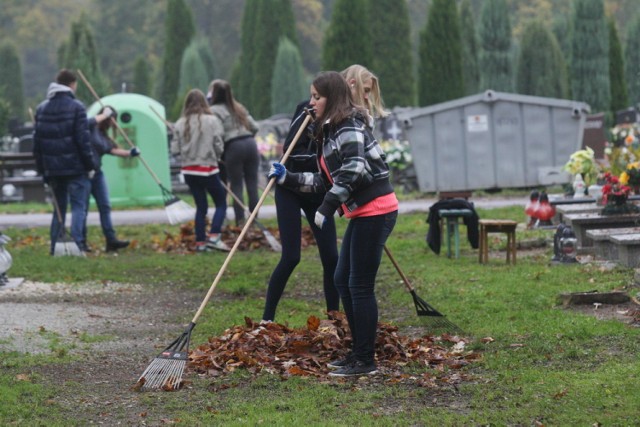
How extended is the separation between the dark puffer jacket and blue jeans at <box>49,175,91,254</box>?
22 centimetres

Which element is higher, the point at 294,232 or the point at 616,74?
the point at 616,74

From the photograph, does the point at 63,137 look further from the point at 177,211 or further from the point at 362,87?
the point at 362,87

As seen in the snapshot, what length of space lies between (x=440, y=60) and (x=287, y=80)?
8.77 metres

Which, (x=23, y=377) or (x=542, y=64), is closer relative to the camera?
(x=23, y=377)

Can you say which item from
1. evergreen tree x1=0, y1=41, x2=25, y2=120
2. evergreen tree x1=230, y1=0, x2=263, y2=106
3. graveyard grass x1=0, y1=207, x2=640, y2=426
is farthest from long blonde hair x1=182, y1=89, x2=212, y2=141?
evergreen tree x1=0, y1=41, x2=25, y2=120

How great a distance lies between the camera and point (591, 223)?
1276cm

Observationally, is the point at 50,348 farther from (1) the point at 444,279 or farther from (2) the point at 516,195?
(2) the point at 516,195

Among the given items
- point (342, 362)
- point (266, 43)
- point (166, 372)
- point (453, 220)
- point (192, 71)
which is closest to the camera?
point (166, 372)

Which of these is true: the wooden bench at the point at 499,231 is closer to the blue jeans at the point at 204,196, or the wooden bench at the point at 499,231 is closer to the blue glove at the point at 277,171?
the blue jeans at the point at 204,196

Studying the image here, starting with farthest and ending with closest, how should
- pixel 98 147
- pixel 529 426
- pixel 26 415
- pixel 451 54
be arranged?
pixel 451 54 → pixel 98 147 → pixel 26 415 → pixel 529 426

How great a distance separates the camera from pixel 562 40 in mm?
47938

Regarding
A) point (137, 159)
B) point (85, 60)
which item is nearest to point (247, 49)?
point (85, 60)

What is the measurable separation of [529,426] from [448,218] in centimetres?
718

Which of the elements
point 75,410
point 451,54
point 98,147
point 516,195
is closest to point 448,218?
point 98,147
